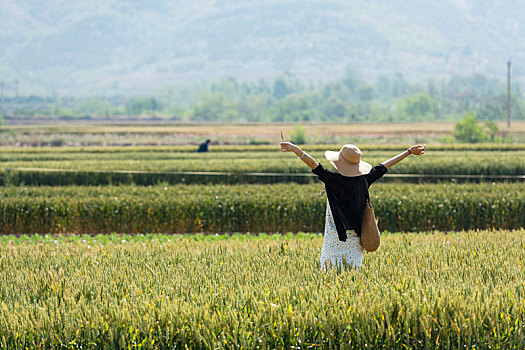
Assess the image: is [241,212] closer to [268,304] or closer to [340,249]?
[340,249]

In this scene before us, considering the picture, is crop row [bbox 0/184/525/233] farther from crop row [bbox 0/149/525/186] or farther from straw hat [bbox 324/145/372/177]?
straw hat [bbox 324/145/372/177]

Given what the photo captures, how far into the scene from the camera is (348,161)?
239 inches

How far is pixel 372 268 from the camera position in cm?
649

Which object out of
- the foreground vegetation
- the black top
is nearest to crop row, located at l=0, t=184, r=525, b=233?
the foreground vegetation

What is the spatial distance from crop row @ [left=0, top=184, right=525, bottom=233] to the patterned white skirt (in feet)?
26.5

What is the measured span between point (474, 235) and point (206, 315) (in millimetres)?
5737

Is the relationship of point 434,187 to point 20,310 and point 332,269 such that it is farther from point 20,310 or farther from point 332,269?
point 20,310

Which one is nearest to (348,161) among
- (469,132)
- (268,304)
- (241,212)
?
(268,304)

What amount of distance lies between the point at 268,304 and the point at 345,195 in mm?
1578

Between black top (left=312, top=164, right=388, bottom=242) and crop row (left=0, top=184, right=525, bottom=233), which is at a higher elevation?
black top (left=312, top=164, right=388, bottom=242)

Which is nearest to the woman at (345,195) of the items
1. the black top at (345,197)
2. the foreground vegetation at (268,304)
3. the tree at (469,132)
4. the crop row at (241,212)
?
the black top at (345,197)

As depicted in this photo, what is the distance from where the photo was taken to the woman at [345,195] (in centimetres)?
607

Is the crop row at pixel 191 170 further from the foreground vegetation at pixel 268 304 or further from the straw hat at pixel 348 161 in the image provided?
the straw hat at pixel 348 161

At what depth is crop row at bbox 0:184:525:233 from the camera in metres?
14.5
